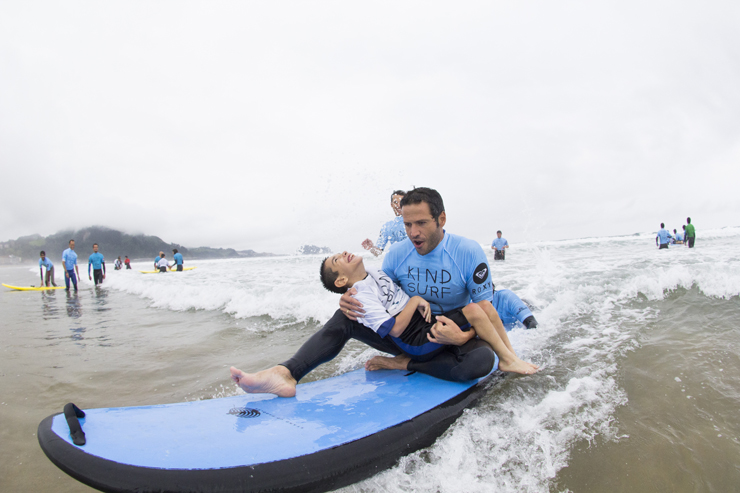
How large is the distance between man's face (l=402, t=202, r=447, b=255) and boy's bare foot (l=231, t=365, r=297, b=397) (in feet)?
4.68

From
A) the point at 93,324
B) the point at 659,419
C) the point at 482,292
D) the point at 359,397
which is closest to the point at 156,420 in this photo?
the point at 359,397

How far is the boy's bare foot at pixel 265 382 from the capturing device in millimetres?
2520

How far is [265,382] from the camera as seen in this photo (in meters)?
2.55

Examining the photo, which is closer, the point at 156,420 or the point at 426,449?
the point at 156,420

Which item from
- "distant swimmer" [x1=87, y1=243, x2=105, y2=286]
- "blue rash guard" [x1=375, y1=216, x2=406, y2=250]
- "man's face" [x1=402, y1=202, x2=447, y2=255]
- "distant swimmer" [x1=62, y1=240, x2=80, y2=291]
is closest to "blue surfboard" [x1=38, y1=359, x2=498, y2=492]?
"man's face" [x1=402, y1=202, x2=447, y2=255]

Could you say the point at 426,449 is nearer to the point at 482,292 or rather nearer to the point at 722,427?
the point at 482,292

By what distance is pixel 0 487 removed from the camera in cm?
195

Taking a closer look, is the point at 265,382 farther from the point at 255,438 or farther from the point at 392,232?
the point at 392,232

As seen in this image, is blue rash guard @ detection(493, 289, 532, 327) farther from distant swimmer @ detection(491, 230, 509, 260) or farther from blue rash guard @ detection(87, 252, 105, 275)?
blue rash guard @ detection(87, 252, 105, 275)

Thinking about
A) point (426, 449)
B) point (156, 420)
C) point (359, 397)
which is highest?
point (156, 420)

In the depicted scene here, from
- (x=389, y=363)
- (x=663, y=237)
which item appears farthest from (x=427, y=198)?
(x=663, y=237)

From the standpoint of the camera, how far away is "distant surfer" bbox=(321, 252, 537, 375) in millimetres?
2793

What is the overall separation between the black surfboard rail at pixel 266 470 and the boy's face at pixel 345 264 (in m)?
1.14

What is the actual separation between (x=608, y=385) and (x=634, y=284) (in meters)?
4.03
